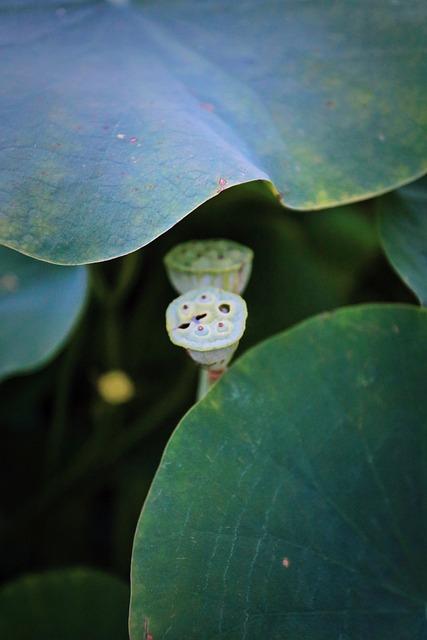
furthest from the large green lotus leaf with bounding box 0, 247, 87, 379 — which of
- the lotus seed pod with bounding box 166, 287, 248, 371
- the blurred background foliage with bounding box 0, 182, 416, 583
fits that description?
the lotus seed pod with bounding box 166, 287, 248, 371

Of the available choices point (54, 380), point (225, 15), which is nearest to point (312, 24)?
point (225, 15)

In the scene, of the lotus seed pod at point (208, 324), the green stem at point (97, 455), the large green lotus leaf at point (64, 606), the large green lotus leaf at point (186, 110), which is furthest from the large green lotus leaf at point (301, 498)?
the green stem at point (97, 455)

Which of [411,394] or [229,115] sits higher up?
[229,115]

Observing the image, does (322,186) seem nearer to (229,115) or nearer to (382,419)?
(229,115)

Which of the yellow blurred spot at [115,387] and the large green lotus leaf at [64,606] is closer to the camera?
the large green lotus leaf at [64,606]

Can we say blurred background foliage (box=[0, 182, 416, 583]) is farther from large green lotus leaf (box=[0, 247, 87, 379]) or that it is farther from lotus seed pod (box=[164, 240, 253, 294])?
lotus seed pod (box=[164, 240, 253, 294])

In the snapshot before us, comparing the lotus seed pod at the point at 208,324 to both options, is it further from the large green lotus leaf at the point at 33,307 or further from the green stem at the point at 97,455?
the green stem at the point at 97,455

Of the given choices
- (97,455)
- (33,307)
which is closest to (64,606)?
(97,455)
